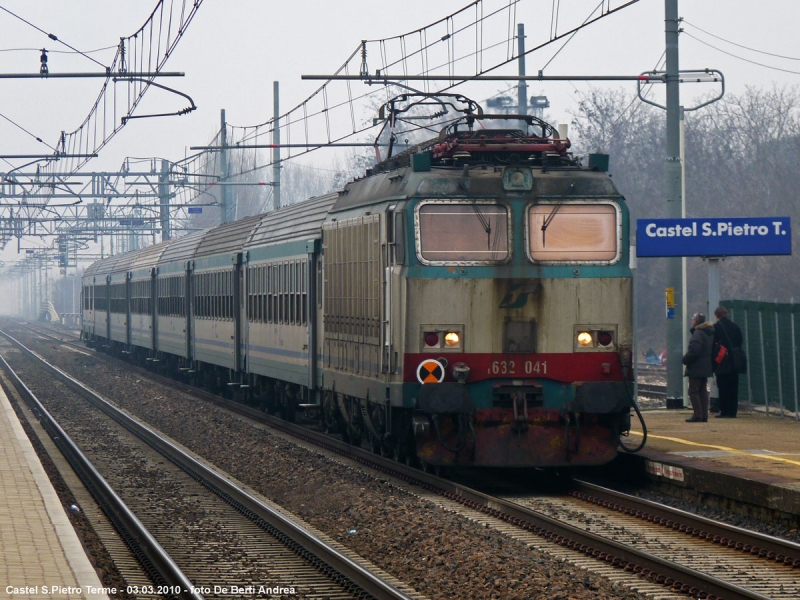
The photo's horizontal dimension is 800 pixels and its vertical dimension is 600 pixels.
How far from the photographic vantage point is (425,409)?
1194 cm

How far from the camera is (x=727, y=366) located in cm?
1689

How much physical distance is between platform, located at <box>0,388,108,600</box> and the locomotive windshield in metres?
4.26

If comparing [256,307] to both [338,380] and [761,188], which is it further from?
[761,188]

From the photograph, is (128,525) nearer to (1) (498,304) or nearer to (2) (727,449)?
(1) (498,304)

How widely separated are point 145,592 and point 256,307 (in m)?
13.5

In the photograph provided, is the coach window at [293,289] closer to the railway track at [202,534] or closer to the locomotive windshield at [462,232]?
the railway track at [202,534]

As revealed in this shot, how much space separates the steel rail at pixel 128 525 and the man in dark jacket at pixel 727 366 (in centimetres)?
823

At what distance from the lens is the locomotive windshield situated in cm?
1230

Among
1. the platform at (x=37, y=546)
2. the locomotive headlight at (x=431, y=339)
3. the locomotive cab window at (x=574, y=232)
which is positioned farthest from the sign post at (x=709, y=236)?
the platform at (x=37, y=546)

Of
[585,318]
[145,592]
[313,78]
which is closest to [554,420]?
[585,318]

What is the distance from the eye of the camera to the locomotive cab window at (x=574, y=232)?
41.1ft

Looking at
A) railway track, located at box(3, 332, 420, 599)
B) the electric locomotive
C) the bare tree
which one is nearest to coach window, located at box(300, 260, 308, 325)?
railway track, located at box(3, 332, 420, 599)

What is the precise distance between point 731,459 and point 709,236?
604 cm

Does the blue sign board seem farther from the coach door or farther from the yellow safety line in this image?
the coach door
